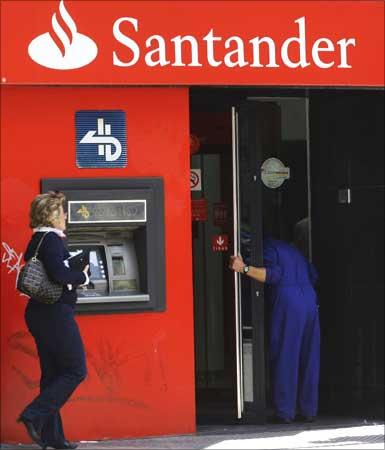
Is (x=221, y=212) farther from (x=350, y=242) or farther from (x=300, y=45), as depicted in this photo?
(x=300, y=45)

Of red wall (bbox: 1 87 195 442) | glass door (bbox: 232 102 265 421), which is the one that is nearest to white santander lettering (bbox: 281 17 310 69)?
glass door (bbox: 232 102 265 421)

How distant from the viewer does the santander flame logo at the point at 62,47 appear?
795cm

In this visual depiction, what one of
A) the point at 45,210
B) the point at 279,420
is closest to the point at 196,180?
the point at 279,420

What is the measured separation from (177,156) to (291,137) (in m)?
1.85

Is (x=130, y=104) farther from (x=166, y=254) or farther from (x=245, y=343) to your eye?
(x=245, y=343)

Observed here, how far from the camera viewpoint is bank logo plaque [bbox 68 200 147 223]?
8.10 m

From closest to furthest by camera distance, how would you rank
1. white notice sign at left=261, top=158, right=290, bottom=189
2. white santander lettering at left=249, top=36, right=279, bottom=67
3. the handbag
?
the handbag < white santander lettering at left=249, top=36, right=279, bottom=67 < white notice sign at left=261, top=158, right=290, bottom=189

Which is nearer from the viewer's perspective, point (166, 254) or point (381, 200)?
point (166, 254)

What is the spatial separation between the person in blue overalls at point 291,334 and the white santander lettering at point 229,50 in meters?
1.47

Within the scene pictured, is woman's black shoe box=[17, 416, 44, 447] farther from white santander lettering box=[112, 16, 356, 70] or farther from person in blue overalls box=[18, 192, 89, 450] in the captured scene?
white santander lettering box=[112, 16, 356, 70]

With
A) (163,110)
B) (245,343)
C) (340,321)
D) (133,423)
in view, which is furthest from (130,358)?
(340,321)

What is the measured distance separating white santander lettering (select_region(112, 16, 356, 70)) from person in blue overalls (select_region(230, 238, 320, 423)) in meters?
1.47

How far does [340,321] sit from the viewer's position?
9.87m

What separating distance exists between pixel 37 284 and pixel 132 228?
48.0 inches
